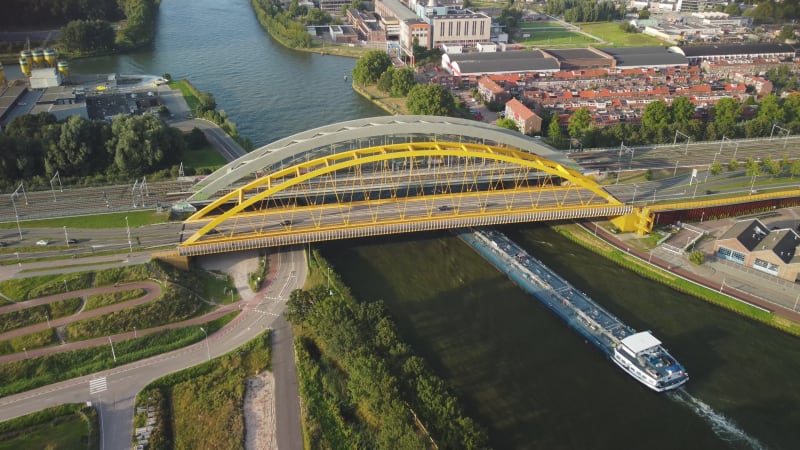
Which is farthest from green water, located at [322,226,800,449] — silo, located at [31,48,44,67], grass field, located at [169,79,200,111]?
silo, located at [31,48,44,67]

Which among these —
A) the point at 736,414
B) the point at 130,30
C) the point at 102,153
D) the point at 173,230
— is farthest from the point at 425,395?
the point at 130,30

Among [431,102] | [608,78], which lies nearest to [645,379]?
[431,102]

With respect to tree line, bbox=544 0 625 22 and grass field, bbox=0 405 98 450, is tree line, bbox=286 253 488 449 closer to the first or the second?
grass field, bbox=0 405 98 450

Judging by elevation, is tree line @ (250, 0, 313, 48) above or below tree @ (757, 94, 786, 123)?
above

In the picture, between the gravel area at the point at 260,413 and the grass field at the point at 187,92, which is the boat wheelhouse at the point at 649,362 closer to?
the gravel area at the point at 260,413

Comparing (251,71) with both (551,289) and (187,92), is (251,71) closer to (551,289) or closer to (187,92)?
(187,92)

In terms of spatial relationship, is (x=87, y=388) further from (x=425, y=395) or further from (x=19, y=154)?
(x=19, y=154)
